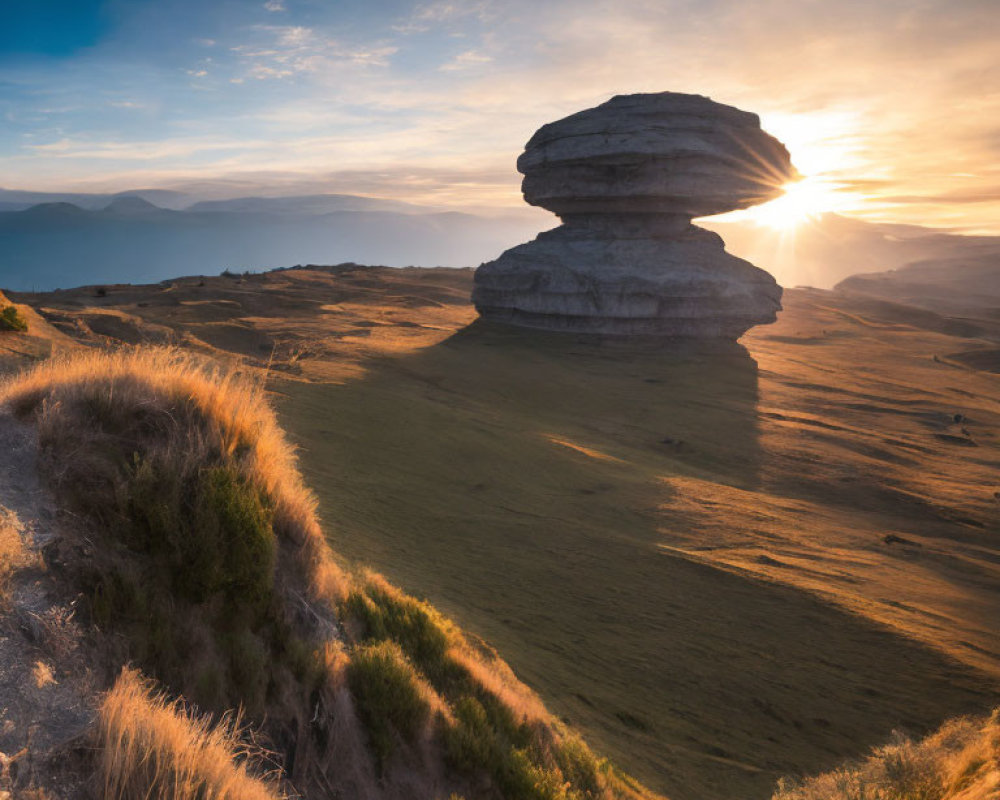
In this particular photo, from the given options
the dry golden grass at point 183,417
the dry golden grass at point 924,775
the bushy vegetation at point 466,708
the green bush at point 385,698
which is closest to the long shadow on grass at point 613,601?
the bushy vegetation at point 466,708

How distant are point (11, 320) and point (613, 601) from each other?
491 inches

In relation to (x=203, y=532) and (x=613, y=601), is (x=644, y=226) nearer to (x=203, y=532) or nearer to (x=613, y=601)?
(x=613, y=601)

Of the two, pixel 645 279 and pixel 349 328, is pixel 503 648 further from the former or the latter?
pixel 645 279

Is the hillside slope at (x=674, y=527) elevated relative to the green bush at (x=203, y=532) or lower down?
lower down

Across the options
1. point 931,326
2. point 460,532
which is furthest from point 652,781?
point 931,326

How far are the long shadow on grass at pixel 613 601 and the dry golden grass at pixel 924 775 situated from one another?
2.53ft

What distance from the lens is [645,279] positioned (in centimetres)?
2506

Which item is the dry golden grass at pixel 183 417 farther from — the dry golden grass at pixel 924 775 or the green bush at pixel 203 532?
the dry golden grass at pixel 924 775

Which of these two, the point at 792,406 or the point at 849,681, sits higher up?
the point at 792,406

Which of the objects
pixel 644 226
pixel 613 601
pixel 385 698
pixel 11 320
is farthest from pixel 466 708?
pixel 644 226

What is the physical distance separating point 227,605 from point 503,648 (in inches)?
122

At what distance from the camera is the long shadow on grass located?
556cm

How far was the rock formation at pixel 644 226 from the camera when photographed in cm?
2536

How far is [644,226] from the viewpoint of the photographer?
27.6 m
